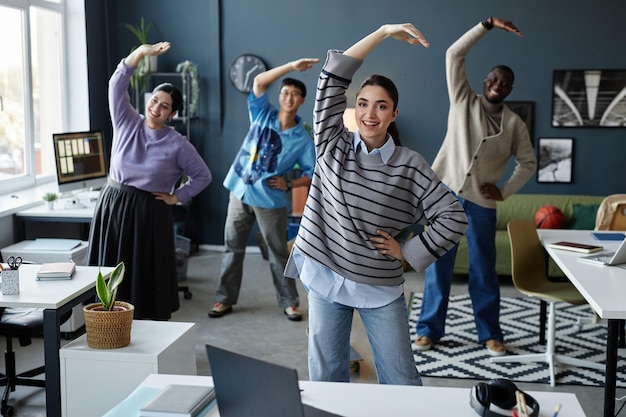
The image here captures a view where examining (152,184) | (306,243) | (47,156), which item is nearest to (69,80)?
(47,156)

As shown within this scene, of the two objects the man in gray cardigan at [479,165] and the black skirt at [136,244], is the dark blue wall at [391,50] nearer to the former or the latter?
the man in gray cardigan at [479,165]

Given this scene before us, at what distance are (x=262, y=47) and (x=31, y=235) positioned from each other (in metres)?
2.98

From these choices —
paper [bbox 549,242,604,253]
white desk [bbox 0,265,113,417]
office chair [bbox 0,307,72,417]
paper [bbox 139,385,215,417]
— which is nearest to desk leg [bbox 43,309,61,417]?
white desk [bbox 0,265,113,417]

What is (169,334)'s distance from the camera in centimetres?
354

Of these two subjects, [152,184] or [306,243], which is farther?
[152,184]

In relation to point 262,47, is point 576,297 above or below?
below

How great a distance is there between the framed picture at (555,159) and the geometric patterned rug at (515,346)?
1629mm

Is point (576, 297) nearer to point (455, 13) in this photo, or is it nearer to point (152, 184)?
point (152, 184)

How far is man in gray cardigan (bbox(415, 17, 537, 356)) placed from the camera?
474cm

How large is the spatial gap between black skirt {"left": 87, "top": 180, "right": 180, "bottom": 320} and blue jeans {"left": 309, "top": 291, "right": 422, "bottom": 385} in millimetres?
1914

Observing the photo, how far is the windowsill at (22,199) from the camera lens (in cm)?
551

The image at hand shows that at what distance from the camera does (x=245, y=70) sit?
308 inches

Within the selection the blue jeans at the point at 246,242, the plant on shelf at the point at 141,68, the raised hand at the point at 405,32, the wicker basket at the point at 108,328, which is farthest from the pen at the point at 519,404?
the plant on shelf at the point at 141,68

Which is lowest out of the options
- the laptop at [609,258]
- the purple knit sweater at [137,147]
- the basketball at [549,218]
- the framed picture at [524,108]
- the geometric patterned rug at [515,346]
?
the geometric patterned rug at [515,346]
